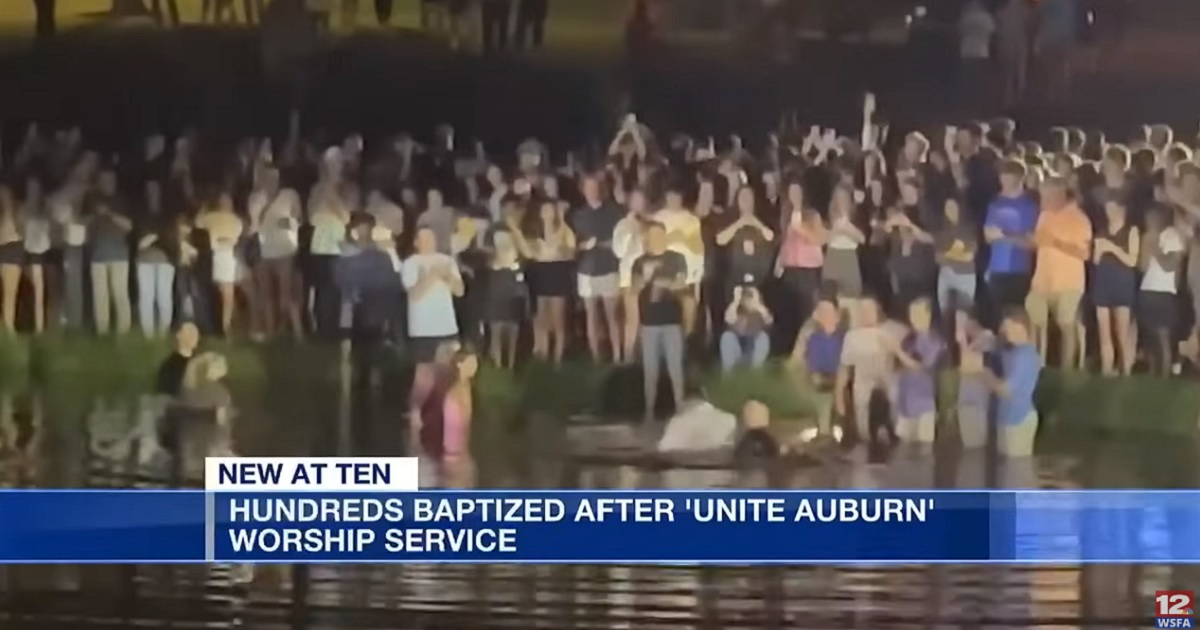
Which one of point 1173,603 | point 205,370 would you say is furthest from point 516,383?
point 1173,603

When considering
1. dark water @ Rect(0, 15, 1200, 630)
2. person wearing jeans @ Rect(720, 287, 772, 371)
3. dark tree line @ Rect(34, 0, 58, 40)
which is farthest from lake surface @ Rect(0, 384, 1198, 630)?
dark tree line @ Rect(34, 0, 58, 40)

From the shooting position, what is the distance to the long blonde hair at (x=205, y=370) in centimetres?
99

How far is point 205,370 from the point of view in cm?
100

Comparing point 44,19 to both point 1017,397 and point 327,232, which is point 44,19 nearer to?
point 327,232

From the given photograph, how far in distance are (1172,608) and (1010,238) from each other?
37 centimetres

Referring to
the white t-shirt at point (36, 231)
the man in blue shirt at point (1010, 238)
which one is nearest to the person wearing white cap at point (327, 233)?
the white t-shirt at point (36, 231)

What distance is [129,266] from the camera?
3.25ft

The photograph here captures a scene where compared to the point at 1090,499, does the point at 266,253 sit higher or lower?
higher

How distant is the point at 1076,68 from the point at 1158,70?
2.9 inches

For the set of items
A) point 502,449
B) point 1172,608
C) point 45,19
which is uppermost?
point 45,19

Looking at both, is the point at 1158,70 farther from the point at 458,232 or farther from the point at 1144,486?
the point at 458,232

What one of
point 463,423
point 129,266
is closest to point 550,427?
point 463,423

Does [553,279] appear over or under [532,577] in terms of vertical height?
over

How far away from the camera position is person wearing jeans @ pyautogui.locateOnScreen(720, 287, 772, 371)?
3.26 feet
